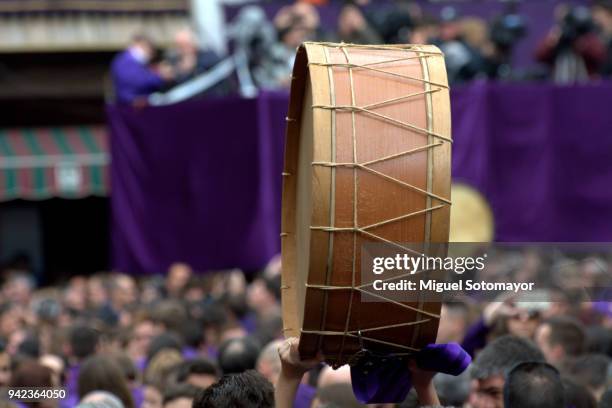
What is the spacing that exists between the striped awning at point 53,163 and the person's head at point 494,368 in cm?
1260

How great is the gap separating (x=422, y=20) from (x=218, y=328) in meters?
6.26

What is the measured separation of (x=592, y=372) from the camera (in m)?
5.93

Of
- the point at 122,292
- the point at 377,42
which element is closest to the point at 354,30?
the point at 377,42

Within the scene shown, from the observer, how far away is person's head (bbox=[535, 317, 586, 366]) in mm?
6590

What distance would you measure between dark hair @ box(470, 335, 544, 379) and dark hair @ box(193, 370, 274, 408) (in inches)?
59.4

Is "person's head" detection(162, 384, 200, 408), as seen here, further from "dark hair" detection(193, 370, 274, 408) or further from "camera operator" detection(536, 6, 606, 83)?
"camera operator" detection(536, 6, 606, 83)

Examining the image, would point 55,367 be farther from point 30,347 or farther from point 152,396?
point 30,347

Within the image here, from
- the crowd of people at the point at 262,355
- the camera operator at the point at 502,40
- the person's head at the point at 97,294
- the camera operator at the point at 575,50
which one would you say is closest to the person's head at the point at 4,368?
the crowd of people at the point at 262,355

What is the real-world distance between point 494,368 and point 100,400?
1524 millimetres

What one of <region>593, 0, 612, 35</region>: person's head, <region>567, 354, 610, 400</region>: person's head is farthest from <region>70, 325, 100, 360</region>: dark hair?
<region>593, 0, 612, 35</region>: person's head

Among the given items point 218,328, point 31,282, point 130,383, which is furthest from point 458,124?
point 31,282

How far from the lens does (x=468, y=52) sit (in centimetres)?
1297

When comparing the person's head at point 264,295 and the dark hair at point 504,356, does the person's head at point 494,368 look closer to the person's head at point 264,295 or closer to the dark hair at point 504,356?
the dark hair at point 504,356

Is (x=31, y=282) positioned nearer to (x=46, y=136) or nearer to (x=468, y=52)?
(x=46, y=136)
